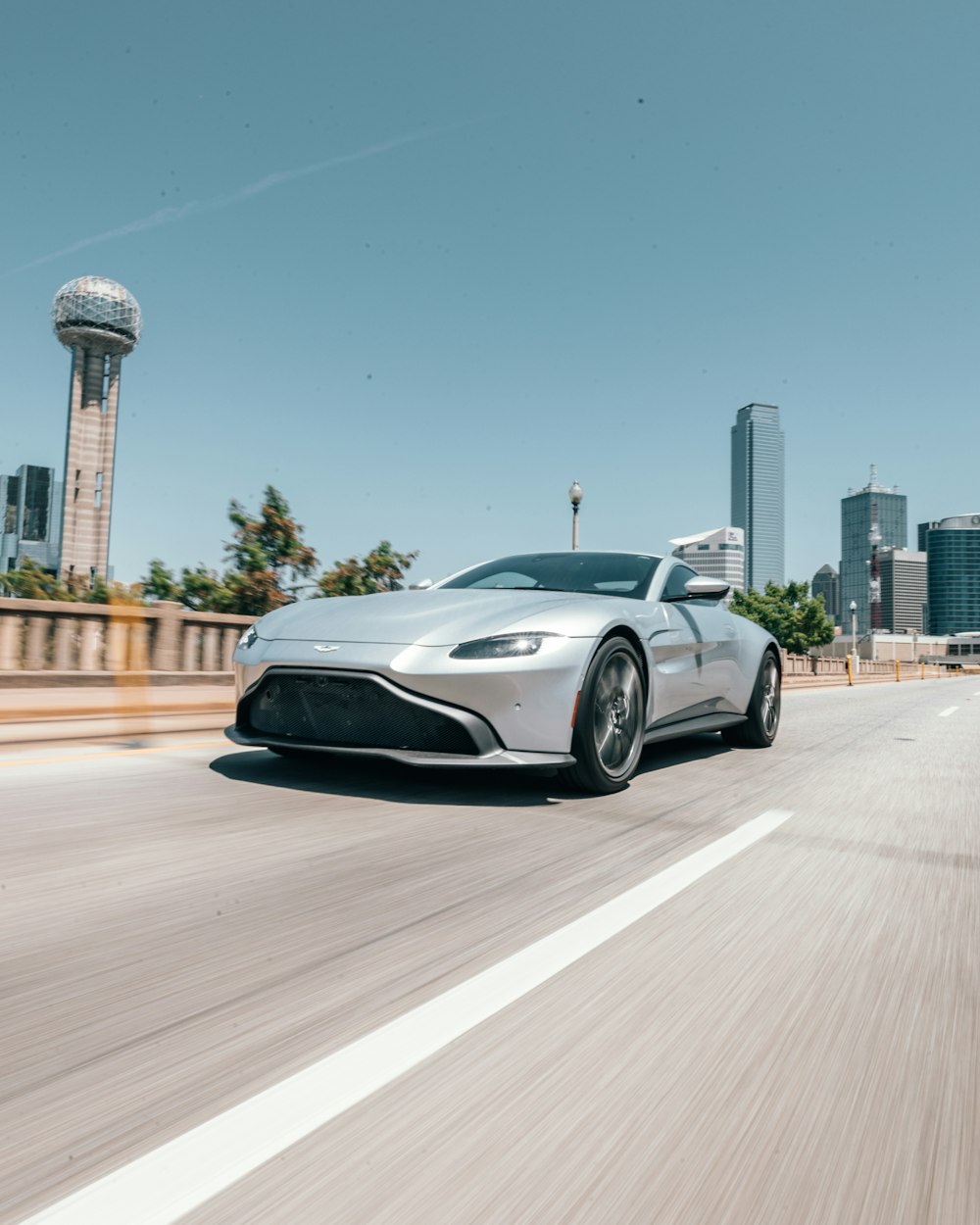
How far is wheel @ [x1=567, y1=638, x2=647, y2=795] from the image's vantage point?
476 centimetres

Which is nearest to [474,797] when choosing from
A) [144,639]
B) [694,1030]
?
[694,1030]

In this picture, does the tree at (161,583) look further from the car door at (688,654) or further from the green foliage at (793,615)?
the green foliage at (793,615)

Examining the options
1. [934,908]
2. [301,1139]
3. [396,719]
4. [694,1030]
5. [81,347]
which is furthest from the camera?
[81,347]

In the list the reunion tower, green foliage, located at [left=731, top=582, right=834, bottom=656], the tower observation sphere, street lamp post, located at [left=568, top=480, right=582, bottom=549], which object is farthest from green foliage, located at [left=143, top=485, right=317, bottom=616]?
the tower observation sphere

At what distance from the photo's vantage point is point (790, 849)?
3.99m

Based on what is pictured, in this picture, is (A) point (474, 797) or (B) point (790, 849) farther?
(A) point (474, 797)

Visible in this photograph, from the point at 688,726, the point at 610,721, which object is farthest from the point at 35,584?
the point at 610,721

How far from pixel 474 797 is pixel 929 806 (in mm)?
2469

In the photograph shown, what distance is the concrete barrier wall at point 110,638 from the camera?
32.2 feet

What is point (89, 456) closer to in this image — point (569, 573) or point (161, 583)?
point (161, 583)

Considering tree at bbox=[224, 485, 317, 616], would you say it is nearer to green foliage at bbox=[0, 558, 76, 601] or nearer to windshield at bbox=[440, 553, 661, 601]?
green foliage at bbox=[0, 558, 76, 601]

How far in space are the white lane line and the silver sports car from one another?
70.0 inches

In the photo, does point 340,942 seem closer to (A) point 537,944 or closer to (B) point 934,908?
(A) point 537,944

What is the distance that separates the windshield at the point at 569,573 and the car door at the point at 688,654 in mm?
194
